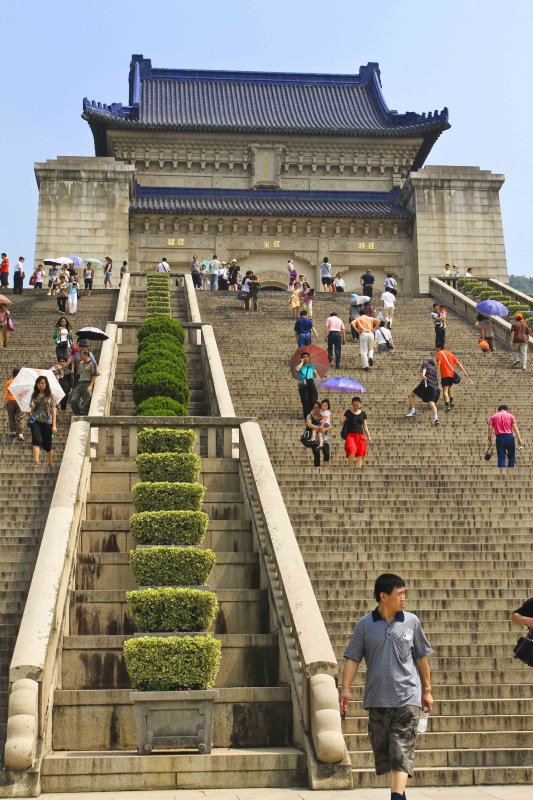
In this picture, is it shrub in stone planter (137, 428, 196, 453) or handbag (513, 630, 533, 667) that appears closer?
handbag (513, 630, 533, 667)

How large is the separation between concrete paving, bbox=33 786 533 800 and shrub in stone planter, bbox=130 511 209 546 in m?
3.51

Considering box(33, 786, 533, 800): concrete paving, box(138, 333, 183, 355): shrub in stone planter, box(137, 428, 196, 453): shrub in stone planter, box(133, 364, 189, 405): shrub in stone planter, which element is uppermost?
box(138, 333, 183, 355): shrub in stone planter

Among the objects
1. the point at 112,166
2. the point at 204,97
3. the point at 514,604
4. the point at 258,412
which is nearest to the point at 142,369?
the point at 258,412

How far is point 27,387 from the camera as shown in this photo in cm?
1948

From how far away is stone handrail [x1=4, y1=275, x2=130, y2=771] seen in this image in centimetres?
988

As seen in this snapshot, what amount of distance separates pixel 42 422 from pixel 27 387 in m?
1.47

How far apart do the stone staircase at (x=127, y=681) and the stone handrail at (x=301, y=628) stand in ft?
0.98

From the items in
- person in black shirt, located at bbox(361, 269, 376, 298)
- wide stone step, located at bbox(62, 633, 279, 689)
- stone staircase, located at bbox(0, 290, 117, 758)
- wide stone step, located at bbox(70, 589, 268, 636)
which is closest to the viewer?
wide stone step, located at bbox(62, 633, 279, 689)

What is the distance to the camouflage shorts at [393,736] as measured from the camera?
8.00 metres

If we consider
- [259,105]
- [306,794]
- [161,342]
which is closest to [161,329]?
[161,342]

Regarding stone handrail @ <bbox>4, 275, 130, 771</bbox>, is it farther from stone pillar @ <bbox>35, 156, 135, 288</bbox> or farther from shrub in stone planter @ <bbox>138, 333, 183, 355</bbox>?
stone pillar @ <bbox>35, 156, 135, 288</bbox>

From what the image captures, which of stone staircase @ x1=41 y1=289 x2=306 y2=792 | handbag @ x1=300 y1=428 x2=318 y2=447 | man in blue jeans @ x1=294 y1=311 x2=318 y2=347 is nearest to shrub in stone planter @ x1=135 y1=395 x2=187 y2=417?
handbag @ x1=300 y1=428 x2=318 y2=447

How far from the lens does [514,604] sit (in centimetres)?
1346

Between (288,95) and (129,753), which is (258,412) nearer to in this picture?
(129,753)
